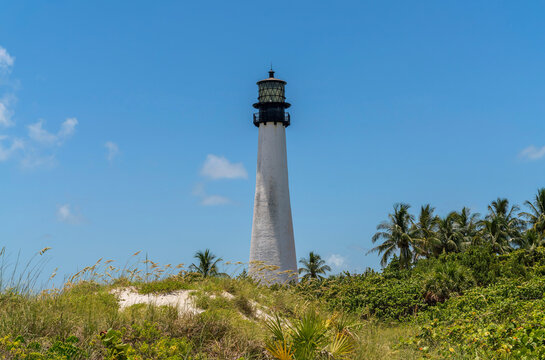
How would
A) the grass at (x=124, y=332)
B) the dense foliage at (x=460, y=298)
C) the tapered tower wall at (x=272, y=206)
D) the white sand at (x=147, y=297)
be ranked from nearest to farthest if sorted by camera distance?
the grass at (x=124, y=332)
the dense foliage at (x=460, y=298)
the white sand at (x=147, y=297)
the tapered tower wall at (x=272, y=206)

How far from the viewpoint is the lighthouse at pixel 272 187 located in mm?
36219

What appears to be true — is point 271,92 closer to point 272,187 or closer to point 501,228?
point 272,187

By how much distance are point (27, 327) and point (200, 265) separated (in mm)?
44441

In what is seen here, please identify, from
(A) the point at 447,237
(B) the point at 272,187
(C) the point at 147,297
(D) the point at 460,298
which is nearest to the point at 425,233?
(A) the point at 447,237

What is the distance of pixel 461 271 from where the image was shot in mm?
22750

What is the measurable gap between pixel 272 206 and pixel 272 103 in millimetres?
7810

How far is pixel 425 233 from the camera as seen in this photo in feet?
190

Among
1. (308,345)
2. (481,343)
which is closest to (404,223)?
(481,343)

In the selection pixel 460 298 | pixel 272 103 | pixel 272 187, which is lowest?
pixel 460 298

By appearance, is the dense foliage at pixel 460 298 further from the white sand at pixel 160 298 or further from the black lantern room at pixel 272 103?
the black lantern room at pixel 272 103

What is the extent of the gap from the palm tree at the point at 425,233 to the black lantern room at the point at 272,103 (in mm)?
24761

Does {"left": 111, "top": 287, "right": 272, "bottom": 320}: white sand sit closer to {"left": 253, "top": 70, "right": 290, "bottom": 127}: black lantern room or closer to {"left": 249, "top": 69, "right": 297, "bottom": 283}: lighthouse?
{"left": 249, "top": 69, "right": 297, "bottom": 283}: lighthouse

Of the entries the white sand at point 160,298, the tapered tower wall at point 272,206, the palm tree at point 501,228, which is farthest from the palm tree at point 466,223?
the white sand at point 160,298

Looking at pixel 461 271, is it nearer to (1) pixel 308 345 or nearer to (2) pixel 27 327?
(1) pixel 308 345
